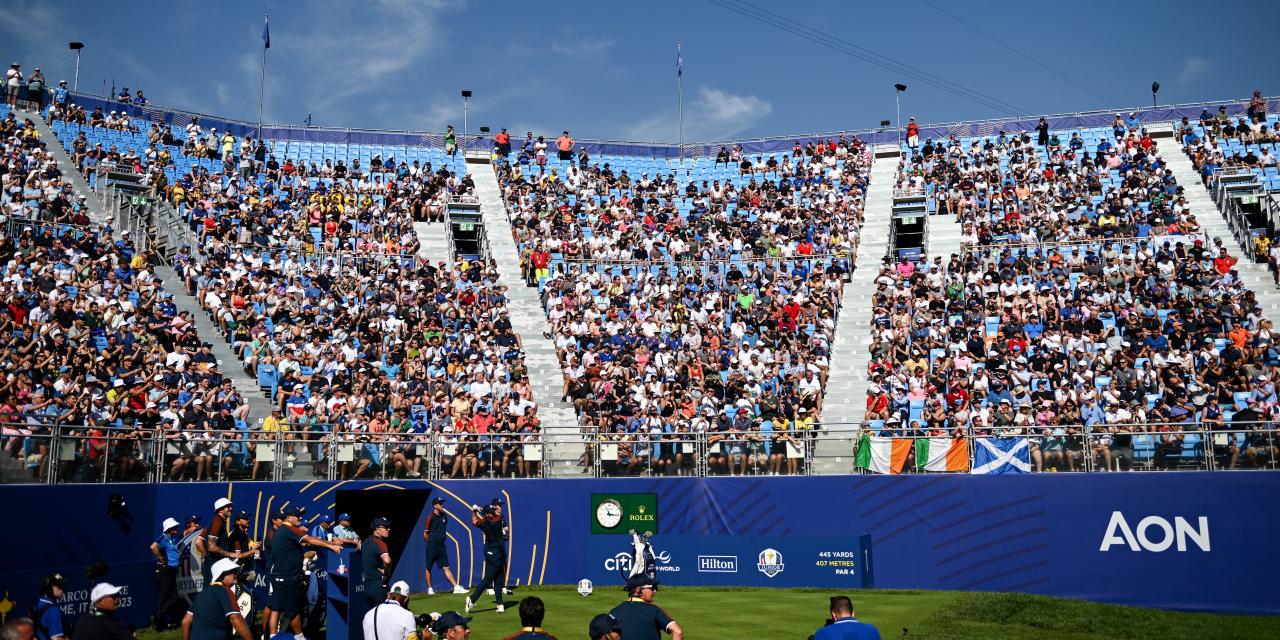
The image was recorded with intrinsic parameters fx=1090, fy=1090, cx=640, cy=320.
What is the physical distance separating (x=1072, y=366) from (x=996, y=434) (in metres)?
5.15

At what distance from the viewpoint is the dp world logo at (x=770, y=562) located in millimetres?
23062

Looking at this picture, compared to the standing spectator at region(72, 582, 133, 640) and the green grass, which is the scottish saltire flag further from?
the standing spectator at region(72, 582, 133, 640)

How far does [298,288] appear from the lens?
31156 millimetres

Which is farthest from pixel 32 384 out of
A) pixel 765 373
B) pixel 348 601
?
pixel 765 373

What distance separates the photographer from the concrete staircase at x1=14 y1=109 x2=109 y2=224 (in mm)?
33688

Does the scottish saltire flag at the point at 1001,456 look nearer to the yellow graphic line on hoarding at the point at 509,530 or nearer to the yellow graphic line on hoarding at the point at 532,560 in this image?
the yellow graphic line on hoarding at the point at 532,560

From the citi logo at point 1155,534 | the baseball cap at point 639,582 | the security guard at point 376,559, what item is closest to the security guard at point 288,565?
the security guard at point 376,559

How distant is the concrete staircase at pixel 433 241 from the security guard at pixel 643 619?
27781 millimetres

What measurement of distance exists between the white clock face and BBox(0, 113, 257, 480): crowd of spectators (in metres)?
8.34

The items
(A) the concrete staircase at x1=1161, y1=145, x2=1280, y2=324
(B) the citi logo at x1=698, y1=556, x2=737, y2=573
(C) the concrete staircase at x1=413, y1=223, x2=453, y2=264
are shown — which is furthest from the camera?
(C) the concrete staircase at x1=413, y1=223, x2=453, y2=264

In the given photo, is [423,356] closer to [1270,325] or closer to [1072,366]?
[1072,366]

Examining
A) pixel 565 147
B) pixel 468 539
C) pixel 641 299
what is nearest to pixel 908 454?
pixel 468 539

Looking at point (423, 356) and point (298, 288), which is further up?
point (298, 288)

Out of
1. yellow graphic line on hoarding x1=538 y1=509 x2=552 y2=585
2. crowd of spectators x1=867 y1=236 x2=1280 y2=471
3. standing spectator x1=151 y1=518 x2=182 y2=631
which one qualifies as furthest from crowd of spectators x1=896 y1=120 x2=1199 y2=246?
standing spectator x1=151 y1=518 x2=182 y2=631
